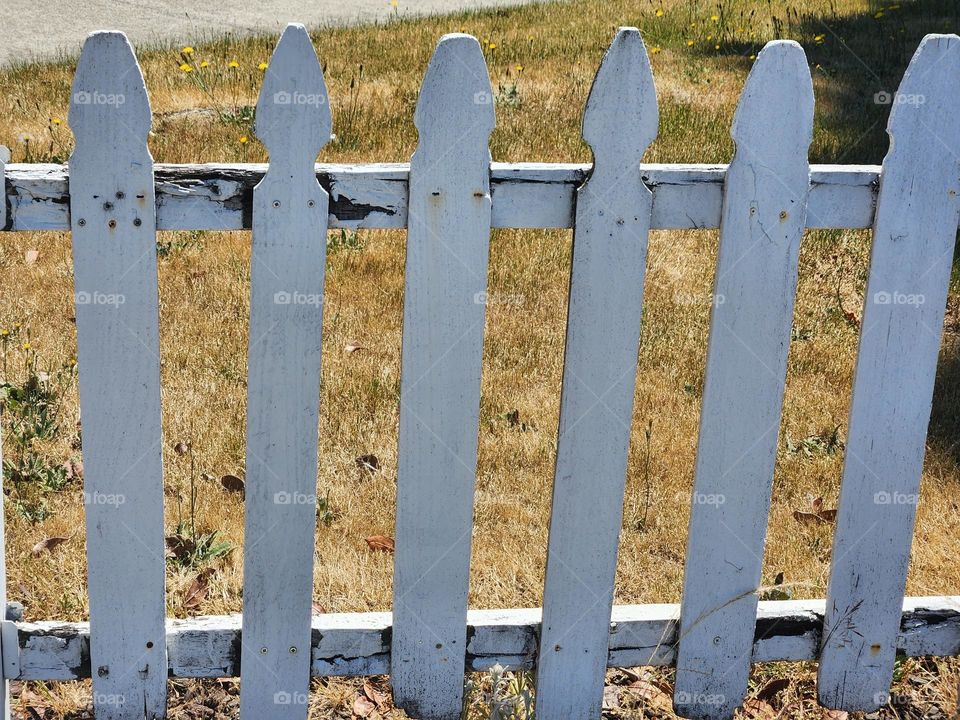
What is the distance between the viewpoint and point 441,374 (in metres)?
2.25

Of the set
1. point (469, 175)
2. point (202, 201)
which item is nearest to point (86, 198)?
point (202, 201)

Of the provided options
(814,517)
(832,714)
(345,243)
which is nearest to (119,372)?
(832,714)

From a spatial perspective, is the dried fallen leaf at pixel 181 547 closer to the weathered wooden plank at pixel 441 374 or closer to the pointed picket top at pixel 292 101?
the weathered wooden plank at pixel 441 374

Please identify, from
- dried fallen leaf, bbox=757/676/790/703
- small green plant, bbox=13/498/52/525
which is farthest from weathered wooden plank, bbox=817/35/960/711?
small green plant, bbox=13/498/52/525

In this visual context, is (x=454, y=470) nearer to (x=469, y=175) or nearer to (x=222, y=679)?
(x=469, y=175)

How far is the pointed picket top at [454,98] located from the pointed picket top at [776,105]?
0.48 meters

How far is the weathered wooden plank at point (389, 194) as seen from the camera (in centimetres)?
209

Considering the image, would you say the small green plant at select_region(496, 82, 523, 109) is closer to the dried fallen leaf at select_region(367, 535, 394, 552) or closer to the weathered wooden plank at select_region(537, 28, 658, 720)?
the dried fallen leaf at select_region(367, 535, 394, 552)

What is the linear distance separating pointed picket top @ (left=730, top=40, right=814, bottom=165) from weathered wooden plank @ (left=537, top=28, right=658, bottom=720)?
18 centimetres

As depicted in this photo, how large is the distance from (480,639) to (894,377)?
104 cm

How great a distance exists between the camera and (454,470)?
2.31 meters

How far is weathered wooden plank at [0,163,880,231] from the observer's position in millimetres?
2088

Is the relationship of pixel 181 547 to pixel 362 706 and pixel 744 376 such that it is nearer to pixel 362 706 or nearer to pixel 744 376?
pixel 362 706

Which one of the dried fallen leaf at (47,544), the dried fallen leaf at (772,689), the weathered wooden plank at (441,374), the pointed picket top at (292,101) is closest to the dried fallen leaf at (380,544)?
the weathered wooden plank at (441,374)
